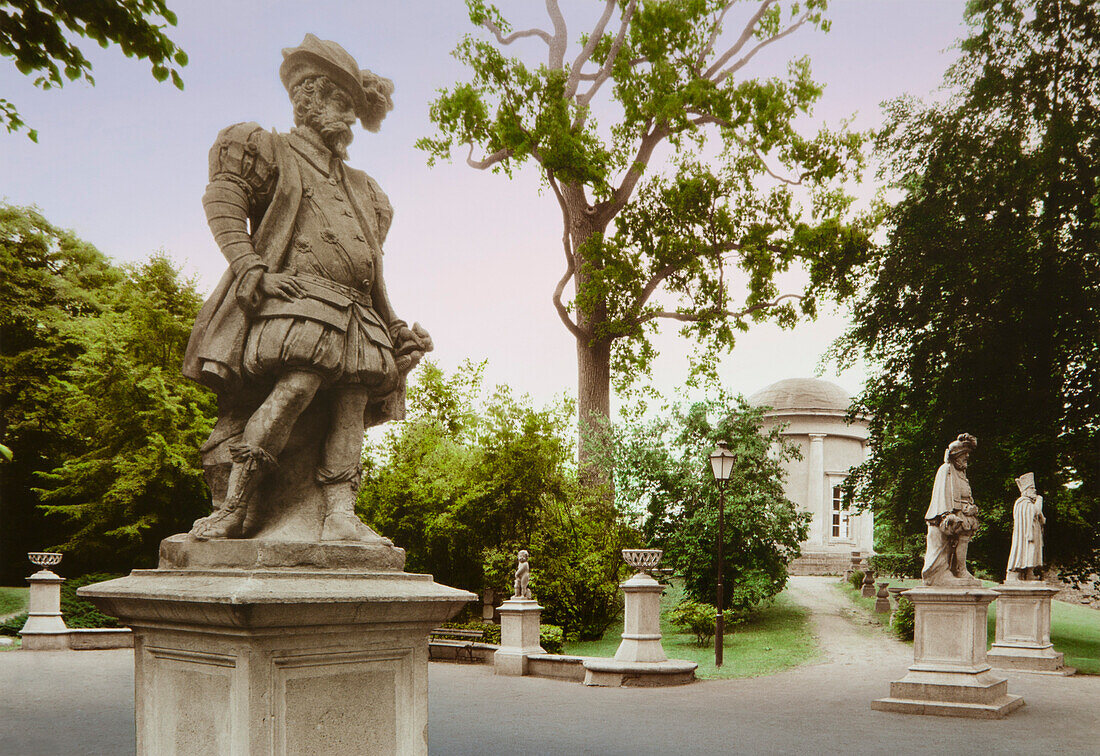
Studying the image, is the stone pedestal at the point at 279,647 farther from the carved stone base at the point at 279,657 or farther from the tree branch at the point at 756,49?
the tree branch at the point at 756,49

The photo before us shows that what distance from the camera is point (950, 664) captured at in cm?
1146

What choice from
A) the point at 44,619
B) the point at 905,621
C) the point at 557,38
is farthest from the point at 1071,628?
the point at 44,619

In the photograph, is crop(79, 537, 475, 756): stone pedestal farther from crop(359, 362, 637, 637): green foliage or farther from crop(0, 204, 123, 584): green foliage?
crop(0, 204, 123, 584): green foliage

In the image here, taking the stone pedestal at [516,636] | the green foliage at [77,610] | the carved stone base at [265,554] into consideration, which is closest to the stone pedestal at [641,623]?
the stone pedestal at [516,636]

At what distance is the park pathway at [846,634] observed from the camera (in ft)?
59.9

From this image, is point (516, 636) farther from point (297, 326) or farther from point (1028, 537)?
point (297, 326)

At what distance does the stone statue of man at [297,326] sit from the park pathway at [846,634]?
15.8 metres

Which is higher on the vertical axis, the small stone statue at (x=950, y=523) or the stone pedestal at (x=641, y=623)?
the small stone statue at (x=950, y=523)

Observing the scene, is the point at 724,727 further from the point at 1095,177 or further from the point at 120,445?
the point at 120,445

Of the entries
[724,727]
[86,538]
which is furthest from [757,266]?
[86,538]

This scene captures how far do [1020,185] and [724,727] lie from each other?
16.9 m

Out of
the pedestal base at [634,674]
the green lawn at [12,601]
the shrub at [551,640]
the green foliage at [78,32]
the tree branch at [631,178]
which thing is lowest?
the green lawn at [12,601]

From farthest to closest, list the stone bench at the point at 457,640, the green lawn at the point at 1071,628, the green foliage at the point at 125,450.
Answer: the green foliage at the point at 125,450
the green lawn at the point at 1071,628
the stone bench at the point at 457,640

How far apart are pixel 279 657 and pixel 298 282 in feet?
4.92
